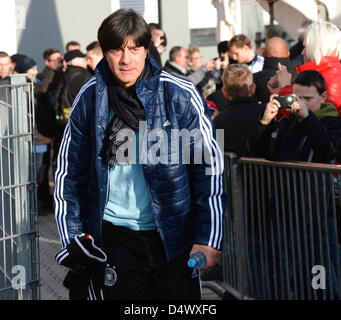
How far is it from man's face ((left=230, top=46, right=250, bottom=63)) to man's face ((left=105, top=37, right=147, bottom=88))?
4377 mm

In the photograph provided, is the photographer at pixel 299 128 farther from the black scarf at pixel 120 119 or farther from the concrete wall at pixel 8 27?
the concrete wall at pixel 8 27

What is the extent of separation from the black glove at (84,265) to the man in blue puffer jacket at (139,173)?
2cm

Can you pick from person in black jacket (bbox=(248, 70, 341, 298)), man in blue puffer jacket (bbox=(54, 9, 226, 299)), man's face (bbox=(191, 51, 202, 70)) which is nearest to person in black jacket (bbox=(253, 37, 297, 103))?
person in black jacket (bbox=(248, 70, 341, 298))

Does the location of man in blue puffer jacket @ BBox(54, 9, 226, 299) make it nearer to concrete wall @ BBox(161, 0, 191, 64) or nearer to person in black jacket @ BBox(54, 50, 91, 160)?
person in black jacket @ BBox(54, 50, 91, 160)

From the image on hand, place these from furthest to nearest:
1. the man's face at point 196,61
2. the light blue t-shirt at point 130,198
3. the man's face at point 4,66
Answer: the man's face at point 196,61 → the man's face at point 4,66 → the light blue t-shirt at point 130,198

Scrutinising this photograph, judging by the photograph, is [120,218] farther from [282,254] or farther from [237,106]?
[237,106]

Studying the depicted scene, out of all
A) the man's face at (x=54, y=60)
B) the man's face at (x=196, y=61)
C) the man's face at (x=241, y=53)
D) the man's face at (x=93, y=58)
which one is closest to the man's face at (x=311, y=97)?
the man's face at (x=241, y=53)

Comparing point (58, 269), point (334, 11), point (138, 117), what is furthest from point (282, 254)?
point (334, 11)

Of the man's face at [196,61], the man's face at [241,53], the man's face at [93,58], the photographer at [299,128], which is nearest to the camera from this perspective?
the photographer at [299,128]

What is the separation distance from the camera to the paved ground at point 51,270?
593cm

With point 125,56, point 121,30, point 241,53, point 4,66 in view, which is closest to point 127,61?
point 125,56

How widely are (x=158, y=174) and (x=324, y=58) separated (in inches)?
96.7

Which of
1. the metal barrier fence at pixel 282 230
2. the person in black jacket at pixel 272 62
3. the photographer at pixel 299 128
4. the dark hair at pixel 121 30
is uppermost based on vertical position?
the person in black jacket at pixel 272 62

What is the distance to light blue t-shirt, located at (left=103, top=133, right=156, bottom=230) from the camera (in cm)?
317
